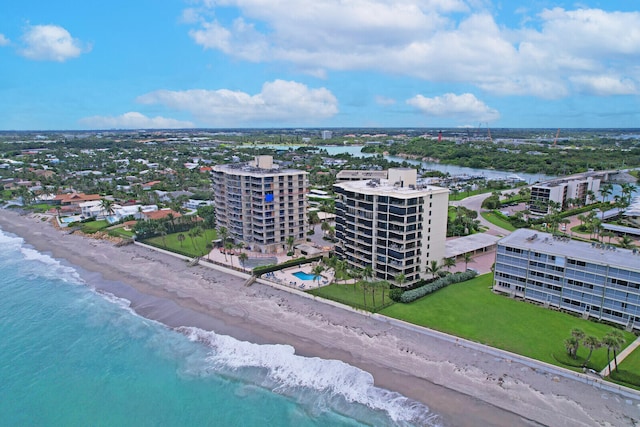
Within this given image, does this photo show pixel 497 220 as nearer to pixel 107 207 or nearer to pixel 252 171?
pixel 252 171

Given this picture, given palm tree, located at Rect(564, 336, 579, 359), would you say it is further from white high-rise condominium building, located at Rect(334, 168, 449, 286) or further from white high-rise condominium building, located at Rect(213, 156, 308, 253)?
white high-rise condominium building, located at Rect(213, 156, 308, 253)

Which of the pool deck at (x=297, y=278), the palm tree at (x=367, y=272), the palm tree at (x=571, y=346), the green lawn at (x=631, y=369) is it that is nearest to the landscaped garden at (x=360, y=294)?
the palm tree at (x=367, y=272)

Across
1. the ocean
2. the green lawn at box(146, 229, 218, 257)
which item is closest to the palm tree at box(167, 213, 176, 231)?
the green lawn at box(146, 229, 218, 257)

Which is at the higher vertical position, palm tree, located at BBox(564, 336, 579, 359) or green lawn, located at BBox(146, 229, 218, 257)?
palm tree, located at BBox(564, 336, 579, 359)

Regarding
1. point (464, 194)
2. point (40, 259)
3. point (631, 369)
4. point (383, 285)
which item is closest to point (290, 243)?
point (383, 285)

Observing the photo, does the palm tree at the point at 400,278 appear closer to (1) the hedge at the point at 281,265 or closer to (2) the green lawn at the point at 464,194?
(1) the hedge at the point at 281,265

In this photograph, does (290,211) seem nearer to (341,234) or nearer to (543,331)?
(341,234)

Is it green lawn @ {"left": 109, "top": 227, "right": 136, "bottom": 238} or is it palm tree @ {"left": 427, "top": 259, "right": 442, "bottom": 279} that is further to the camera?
green lawn @ {"left": 109, "top": 227, "right": 136, "bottom": 238}
